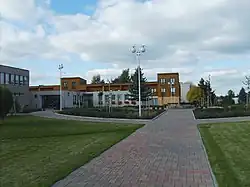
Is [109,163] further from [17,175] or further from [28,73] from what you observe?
[28,73]

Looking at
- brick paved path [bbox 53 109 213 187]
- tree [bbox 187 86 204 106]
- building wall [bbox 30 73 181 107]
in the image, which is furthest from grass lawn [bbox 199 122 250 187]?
building wall [bbox 30 73 181 107]

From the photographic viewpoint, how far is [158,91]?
329 ft

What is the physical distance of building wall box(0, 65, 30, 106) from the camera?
57.4 metres

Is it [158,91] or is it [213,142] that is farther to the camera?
[158,91]

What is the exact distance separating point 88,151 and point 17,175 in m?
4.63

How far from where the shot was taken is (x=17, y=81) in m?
62.0

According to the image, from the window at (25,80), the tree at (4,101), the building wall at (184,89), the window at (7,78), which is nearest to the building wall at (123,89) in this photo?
the building wall at (184,89)

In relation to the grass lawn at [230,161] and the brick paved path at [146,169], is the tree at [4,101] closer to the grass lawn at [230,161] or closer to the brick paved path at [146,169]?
the brick paved path at [146,169]

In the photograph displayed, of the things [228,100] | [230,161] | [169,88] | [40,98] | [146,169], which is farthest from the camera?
[169,88]

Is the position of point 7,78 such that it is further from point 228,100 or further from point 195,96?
point 228,100

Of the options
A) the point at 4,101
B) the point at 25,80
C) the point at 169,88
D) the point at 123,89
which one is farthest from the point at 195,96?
the point at 4,101

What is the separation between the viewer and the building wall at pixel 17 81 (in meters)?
57.4

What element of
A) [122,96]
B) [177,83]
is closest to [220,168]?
[122,96]

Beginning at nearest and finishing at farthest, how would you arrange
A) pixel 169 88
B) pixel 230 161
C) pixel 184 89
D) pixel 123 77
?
pixel 230 161 < pixel 169 88 < pixel 184 89 < pixel 123 77
